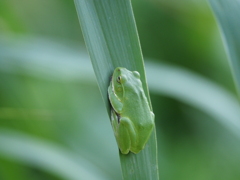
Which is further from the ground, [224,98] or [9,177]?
[224,98]

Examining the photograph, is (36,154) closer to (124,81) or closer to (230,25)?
(124,81)

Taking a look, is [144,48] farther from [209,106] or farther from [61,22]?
[209,106]

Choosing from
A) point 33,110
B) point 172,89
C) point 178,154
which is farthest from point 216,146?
point 33,110

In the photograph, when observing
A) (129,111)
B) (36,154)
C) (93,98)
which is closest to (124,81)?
(129,111)

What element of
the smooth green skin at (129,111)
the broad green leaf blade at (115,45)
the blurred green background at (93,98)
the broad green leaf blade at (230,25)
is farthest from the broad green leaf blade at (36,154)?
the broad green leaf blade at (230,25)

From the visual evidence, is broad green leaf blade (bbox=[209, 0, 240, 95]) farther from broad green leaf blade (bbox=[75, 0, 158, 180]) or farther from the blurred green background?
the blurred green background

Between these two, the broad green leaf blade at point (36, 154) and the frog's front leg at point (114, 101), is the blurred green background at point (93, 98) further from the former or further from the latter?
the frog's front leg at point (114, 101)

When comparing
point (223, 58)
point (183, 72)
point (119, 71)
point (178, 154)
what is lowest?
point (119, 71)
